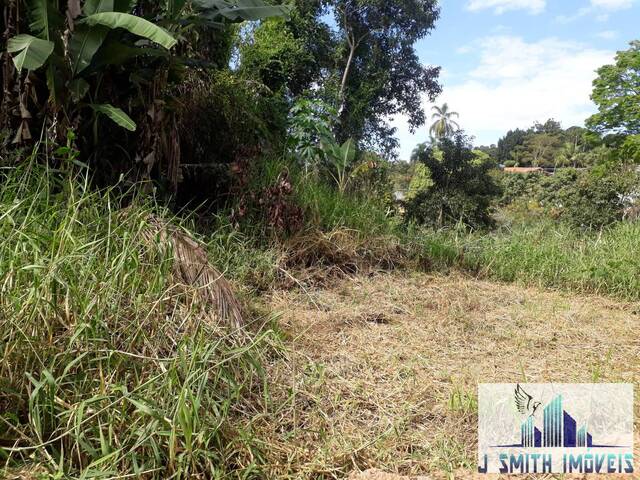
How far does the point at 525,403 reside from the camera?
6.81ft

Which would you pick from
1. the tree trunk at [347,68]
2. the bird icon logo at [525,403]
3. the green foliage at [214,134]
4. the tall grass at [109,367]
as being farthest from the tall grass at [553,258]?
the tree trunk at [347,68]

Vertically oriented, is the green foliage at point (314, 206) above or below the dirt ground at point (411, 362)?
above

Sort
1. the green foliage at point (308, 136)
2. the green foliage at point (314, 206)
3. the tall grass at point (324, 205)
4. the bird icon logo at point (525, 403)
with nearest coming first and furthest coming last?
1. the bird icon logo at point (525, 403)
2. the green foliage at point (314, 206)
3. the tall grass at point (324, 205)
4. the green foliage at point (308, 136)

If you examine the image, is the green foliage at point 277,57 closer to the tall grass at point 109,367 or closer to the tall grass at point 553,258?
the tall grass at point 553,258

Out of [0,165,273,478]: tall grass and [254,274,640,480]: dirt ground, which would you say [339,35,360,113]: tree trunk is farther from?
[0,165,273,478]: tall grass

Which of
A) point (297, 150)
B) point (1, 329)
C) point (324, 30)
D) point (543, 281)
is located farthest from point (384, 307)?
point (324, 30)

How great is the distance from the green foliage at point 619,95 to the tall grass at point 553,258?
40.0 ft

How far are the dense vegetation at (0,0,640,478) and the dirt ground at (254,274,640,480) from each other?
16 cm

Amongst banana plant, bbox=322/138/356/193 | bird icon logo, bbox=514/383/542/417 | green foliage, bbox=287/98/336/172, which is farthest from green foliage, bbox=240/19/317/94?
bird icon logo, bbox=514/383/542/417

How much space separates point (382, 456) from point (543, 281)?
3860mm

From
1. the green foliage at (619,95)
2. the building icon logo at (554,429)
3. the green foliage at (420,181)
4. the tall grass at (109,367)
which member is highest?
the green foliage at (619,95)

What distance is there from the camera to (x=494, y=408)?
2.05 metres

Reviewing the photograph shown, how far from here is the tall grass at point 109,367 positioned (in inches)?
57.9

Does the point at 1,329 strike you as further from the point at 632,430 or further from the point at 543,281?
the point at 543,281
